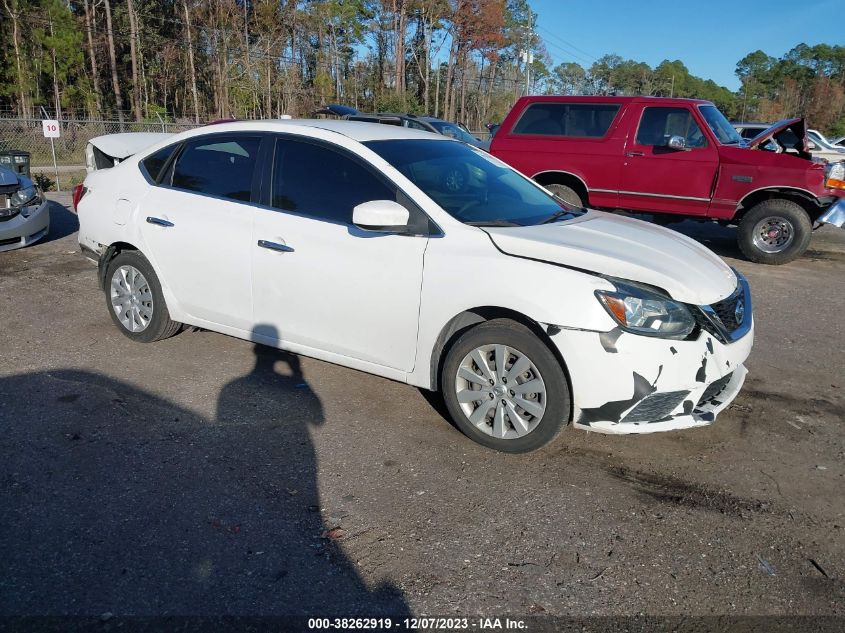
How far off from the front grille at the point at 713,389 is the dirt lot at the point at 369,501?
37 cm

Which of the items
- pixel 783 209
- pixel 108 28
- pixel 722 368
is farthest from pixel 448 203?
pixel 108 28

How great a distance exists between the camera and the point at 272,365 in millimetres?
4961

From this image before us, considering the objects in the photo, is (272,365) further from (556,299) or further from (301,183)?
(556,299)

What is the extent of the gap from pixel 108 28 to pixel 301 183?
37.0 meters

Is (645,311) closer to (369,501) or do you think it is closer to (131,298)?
(369,501)

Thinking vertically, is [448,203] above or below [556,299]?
above

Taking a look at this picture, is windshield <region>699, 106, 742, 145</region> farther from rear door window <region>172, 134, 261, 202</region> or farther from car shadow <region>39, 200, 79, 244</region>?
car shadow <region>39, 200, 79, 244</region>

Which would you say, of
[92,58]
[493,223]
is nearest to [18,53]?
[92,58]

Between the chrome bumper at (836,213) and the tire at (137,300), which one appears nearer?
the tire at (137,300)

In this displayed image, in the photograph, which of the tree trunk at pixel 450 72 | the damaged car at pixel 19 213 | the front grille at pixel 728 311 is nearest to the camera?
the front grille at pixel 728 311

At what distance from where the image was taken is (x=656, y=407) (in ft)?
11.2

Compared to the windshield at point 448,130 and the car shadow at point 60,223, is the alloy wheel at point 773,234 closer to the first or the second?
the windshield at point 448,130

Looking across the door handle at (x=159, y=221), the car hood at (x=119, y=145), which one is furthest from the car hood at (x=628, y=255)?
the car hood at (x=119, y=145)

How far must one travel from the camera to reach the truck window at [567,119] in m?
9.29
